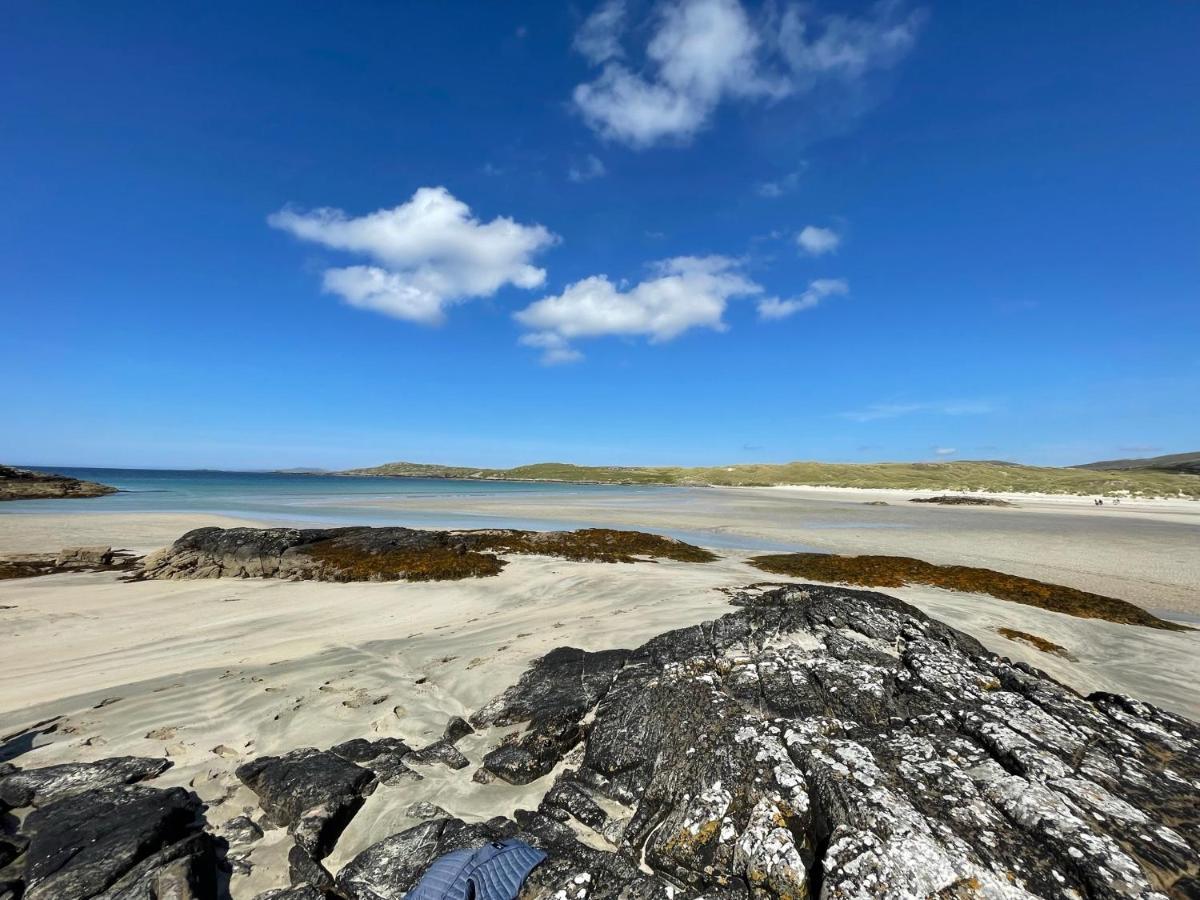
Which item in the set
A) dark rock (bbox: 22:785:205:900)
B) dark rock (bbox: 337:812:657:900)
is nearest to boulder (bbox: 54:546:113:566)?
dark rock (bbox: 22:785:205:900)

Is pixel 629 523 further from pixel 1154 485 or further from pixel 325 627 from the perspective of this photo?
pixel 1154 485

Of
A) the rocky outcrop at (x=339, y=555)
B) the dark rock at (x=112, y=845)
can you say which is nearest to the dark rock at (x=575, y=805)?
the dark rock at (x=112, y=845)

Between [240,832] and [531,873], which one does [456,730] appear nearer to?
[240,832]

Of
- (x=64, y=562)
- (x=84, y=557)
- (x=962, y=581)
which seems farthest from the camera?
(x=84, y=557)

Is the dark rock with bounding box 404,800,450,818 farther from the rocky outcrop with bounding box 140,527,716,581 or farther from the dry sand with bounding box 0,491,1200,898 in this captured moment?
Result: the rocky outcrop with bounding box 140,527,716,581

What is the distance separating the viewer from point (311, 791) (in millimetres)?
4820

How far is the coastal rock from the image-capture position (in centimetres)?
325

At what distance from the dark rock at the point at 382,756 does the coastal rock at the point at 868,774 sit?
3.32 ft

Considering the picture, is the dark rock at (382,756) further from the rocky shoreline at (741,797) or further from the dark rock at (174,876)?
the dark rock at (174,876)

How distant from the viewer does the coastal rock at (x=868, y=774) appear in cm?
325

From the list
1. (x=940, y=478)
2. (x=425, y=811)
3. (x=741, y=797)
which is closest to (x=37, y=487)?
(x=425, y=811)

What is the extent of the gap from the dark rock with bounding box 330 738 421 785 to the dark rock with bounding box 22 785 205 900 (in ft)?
4.65

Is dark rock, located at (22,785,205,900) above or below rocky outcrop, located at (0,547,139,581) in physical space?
above

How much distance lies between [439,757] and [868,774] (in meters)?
4.45
